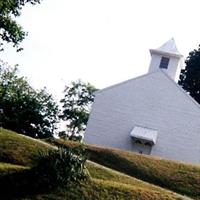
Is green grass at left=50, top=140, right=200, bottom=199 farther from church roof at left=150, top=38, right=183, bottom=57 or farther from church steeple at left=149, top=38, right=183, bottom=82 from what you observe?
church roof at left=150, top=38, right=183, bottom=57

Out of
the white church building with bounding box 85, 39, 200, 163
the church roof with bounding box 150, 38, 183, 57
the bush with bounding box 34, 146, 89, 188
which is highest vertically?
the church roof with bounding box 150, 38, 183, 57

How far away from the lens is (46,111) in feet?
216

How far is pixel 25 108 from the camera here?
62562 mm

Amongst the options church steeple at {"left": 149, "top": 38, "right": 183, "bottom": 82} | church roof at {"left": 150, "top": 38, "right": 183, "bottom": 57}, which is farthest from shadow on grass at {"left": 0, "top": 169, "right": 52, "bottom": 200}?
church roof at {"left": 150, "top": 38, "right": 183, "bottom": 57}

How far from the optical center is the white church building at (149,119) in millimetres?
42625

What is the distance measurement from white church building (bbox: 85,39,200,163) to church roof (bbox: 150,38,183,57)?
620 cm

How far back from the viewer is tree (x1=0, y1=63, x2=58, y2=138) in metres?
59.4

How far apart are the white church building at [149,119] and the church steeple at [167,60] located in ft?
18.8

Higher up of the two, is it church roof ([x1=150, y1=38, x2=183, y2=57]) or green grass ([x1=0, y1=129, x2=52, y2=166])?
church roof ([x1=150, y1=38, x2=183, y2=57])

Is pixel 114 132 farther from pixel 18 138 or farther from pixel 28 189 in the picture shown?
pixel 28 189

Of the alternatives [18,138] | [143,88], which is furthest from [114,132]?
[18,138]

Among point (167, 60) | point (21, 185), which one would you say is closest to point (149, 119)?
point (167, 60)

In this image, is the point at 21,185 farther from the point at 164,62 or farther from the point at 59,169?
the point at 164,62

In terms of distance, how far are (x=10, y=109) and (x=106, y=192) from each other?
4192 centimetres
